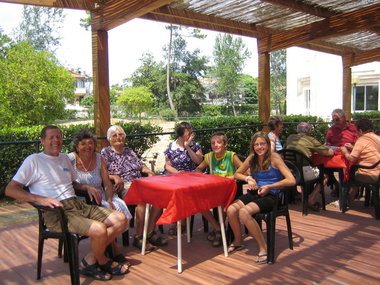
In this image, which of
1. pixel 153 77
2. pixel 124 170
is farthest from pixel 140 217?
pixel 153 77

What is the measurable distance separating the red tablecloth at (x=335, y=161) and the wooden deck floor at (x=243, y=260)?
74 cm

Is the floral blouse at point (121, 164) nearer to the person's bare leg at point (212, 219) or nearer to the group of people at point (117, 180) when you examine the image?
the group of people at point (117, 180)

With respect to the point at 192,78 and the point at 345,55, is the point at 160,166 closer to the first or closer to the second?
the point at 345,55

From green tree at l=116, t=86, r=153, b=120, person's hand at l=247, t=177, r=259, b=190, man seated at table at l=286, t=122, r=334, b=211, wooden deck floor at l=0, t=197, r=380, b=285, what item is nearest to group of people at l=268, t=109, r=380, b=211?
man seated at table at l=286, t=122, r=334, b=211

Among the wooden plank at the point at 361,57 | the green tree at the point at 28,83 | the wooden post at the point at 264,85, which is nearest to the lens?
the wooden post at the point at 264,85

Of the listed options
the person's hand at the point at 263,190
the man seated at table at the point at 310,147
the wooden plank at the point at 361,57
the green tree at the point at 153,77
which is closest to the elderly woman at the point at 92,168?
the person's hand at the point at 263,190

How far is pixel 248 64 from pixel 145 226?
4098 cm

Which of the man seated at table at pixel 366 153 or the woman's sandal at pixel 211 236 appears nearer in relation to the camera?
the woman's sandal at pixel 211 236

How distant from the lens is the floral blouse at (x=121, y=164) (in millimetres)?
3672

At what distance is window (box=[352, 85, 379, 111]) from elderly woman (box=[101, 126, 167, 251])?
1867 centimetres

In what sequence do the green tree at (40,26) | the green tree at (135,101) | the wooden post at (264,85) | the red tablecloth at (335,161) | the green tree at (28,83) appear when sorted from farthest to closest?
the green tree at (135,101) < the green tree at (40,26) < the green tree at (28,83) < the wooden post at (264,85) < the red tablecloth at (335,161)

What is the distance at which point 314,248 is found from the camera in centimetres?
339

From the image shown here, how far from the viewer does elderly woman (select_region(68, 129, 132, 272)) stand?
318 centimetres

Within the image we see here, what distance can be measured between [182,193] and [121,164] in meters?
1.00
